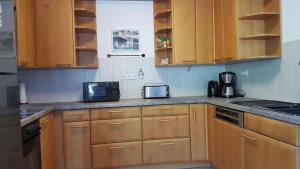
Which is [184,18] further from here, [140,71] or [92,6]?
[92,6]

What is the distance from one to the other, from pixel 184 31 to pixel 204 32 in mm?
259

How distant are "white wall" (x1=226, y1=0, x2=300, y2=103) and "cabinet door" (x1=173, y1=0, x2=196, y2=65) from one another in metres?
0.79

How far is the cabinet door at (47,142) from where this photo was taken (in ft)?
7.52

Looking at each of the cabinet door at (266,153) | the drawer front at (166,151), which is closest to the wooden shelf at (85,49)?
the drawer front at (166,151)

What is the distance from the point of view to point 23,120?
5.89 feet

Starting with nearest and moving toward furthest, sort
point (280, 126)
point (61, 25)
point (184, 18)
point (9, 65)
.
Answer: point (9, 65) → point (280, 126) → point (61, 25) → point (184, 18)

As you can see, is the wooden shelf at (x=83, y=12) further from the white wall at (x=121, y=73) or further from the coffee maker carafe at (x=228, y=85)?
the coffee maker carafe at (x=228, y=85)

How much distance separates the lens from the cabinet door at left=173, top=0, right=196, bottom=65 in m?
3.11

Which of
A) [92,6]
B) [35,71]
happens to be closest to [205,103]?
[92,6]

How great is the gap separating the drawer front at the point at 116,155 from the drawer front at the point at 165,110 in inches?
14.5

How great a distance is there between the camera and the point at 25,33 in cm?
262

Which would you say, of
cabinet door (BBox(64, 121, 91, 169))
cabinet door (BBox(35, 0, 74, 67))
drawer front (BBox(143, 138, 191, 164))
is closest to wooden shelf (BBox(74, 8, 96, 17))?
cabinet door (BBox(35, 0, 74, 67))

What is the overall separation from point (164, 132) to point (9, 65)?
2.19 meters

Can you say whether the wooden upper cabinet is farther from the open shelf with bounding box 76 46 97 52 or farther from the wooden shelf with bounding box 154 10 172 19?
the open shelf with bounding box 76 46 97 52
